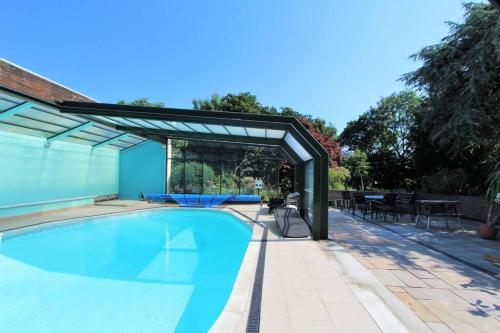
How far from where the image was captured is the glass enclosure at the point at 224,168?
14.4 metres

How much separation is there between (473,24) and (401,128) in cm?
1474

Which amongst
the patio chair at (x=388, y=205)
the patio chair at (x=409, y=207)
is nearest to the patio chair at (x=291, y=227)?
the patio chair at (x=388, y=205)

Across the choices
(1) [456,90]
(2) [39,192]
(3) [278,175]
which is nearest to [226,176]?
(3) [278,175]

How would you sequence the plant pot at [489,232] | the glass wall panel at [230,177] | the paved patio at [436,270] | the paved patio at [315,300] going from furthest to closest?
the glass wall panel at [230,177] < the plant pot at [489,232] < the paved patio at [436,270] < the paved patio at [315,300]

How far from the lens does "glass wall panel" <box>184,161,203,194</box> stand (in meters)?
14.9

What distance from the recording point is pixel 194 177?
15.0m

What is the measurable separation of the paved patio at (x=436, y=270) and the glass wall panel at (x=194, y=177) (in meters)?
8.91

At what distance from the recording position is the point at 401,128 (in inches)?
896

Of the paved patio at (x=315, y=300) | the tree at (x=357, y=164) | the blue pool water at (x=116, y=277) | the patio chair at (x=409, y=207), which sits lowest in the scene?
the blue pool water at (x=116, y=277)

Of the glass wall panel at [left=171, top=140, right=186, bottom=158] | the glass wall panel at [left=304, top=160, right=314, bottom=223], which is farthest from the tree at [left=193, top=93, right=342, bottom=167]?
the glass wall panel at [left=304, top=160, right=314, bottom=223]

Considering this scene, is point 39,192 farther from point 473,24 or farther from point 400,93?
point 400,93

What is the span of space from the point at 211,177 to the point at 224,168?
2.72 feet

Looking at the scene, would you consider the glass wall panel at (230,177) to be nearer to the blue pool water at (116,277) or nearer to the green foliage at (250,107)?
the blue pool water at (116,277)

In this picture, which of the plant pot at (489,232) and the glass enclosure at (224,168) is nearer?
the plant pot at (489,232)
